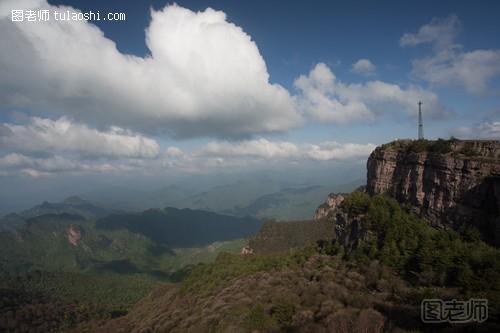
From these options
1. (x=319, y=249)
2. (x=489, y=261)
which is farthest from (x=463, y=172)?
(x=319, y=249)

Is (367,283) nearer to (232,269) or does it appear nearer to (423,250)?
(423,250)

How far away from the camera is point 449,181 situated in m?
43.2

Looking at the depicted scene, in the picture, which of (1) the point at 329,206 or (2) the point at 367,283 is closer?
(2) the point at 367,283

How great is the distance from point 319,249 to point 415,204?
19.4m

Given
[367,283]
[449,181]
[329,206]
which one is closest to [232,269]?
[367,283]

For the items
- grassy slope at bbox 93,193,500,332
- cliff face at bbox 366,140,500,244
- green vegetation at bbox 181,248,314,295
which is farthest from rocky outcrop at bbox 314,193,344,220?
grassy slope at bbox 93,193,500,332

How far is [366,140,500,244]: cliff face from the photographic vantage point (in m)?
38.7

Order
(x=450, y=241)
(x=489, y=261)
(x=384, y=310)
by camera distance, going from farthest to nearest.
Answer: (x=450, y=241)
(x=489, y=261)
(x=384, y=310)

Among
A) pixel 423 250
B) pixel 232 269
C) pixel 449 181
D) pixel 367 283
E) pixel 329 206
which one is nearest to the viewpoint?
pixel 367 283

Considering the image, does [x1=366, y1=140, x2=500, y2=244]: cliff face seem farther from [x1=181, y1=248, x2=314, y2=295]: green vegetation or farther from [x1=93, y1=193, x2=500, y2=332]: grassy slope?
[x1=181, y1=248, x2=314, y2=295]: green vegetation

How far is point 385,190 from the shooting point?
58094 millimetres

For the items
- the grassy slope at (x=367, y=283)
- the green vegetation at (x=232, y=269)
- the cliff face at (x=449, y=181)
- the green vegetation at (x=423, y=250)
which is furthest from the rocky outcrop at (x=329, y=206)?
the green vegetation at (x=423, y=250)

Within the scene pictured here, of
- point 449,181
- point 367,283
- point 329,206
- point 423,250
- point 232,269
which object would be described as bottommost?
point 232,269

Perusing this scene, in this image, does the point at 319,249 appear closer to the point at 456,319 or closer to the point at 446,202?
the point at 446,202
